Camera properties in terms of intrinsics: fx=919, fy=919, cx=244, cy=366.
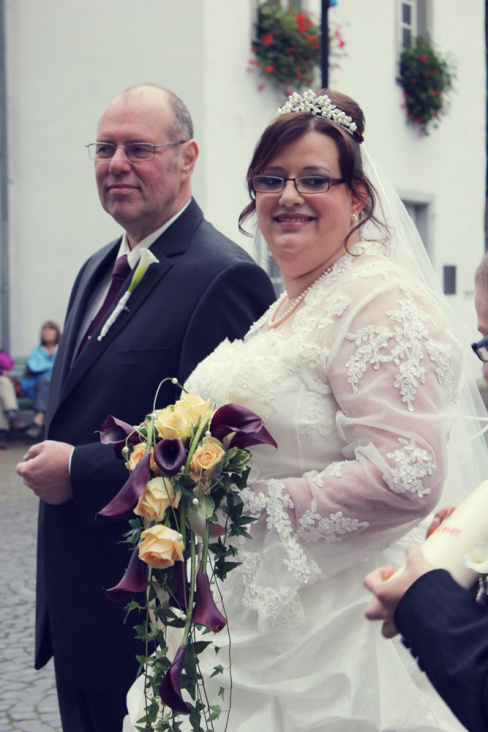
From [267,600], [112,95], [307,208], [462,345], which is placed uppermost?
[112,95]

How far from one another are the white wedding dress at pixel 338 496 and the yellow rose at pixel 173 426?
0.22 meters

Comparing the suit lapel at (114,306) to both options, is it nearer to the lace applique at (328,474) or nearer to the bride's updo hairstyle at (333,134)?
the bride's updo hairstyle at (333,134)

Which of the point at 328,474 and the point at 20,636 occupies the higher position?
the point at 328,474

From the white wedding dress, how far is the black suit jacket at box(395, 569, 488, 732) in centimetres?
48

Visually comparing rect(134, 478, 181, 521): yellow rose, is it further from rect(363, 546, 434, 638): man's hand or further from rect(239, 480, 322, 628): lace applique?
rect(363, 546, 434, 638): man's hand

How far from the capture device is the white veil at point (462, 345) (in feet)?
7.72

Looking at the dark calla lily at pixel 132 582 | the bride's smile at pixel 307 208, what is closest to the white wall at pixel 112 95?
the bride's smile at pixel 307 208

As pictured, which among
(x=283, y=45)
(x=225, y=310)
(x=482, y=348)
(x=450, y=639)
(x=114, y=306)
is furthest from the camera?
(x=283, y=45)

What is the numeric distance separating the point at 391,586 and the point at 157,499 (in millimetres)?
538

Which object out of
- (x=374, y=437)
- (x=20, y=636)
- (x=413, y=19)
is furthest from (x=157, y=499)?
(x=413, y=19)

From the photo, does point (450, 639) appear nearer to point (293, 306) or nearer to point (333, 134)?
point (293, 306)

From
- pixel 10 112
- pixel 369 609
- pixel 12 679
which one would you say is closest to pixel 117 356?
pixel 369 609

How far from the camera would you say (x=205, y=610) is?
1.80 meters

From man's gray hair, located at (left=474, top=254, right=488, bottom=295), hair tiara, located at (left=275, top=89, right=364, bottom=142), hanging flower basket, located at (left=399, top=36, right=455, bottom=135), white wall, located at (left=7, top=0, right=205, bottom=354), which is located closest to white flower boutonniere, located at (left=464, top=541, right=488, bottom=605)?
man's gray hair, located at (left=474, top=254, right=488, bottom=295)
